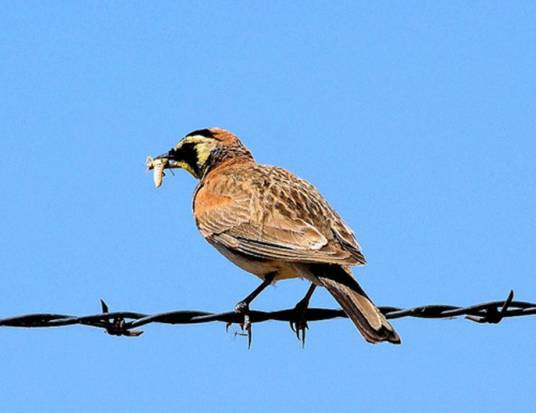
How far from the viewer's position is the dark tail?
7922mm

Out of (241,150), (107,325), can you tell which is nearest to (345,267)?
(107,325)

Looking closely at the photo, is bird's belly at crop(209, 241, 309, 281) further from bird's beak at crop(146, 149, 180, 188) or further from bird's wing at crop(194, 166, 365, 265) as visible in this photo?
bird's beak at crop(146, 149, 180, 188)

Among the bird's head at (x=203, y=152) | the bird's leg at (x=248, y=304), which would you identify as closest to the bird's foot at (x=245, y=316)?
the bird's leg at (x=248, y=304)

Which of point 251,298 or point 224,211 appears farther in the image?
point 224,211

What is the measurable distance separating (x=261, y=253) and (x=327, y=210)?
954 mm

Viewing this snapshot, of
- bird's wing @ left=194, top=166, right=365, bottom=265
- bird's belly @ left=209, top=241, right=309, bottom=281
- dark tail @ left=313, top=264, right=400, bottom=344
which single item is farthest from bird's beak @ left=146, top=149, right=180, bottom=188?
dark tail @ left=313, top=264, right=400, bottom=344

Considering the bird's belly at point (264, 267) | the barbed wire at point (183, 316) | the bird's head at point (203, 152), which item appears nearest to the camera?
the barbed wire at point (183, 316)

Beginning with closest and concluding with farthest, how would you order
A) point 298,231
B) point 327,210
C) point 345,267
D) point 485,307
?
point 485,307
point 345,267
point 298,231
point 327,210

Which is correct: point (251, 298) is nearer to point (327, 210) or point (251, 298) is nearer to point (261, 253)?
point (261, 253)

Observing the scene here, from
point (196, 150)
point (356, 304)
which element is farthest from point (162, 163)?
point (356, 304)

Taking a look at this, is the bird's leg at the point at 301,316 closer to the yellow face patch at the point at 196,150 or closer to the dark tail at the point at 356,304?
the dark tail at the point at 356,304

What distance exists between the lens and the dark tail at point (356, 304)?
7.92m

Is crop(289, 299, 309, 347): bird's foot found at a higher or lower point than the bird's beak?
lower

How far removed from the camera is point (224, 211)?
423 inches
